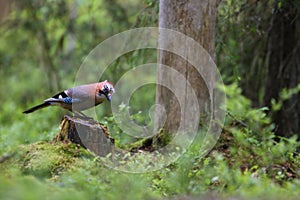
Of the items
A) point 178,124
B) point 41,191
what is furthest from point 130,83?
point 41,191

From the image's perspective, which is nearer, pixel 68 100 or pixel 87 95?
pixel 87 95

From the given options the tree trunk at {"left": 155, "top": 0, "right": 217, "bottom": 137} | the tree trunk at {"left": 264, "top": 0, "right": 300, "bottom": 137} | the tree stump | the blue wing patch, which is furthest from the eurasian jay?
the tree trunk at {"left": 264, "top": 0, "right": 300, "bottom": 137}

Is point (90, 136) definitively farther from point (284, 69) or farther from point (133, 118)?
point (284, 69)

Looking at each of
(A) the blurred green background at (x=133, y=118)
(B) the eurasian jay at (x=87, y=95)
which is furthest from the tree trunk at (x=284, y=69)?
(B) the eurasian jay at (x=87, y=95)

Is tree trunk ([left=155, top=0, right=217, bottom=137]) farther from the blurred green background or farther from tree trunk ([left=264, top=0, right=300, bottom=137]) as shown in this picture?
tree trunk ([left=264, top=0, right=300, bottom=137])

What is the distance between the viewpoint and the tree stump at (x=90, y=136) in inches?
289

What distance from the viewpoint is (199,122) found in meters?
8.16

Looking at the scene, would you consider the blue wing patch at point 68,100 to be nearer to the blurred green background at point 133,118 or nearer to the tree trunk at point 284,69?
the blurred green background at point 133,118

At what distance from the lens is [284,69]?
10.2 meters

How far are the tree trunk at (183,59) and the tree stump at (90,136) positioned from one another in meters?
1.14

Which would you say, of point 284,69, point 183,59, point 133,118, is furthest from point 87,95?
point 284,69

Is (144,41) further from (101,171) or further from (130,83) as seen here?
(130,83)

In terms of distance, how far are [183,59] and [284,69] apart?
2.88m

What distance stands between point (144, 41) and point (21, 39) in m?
7.45
